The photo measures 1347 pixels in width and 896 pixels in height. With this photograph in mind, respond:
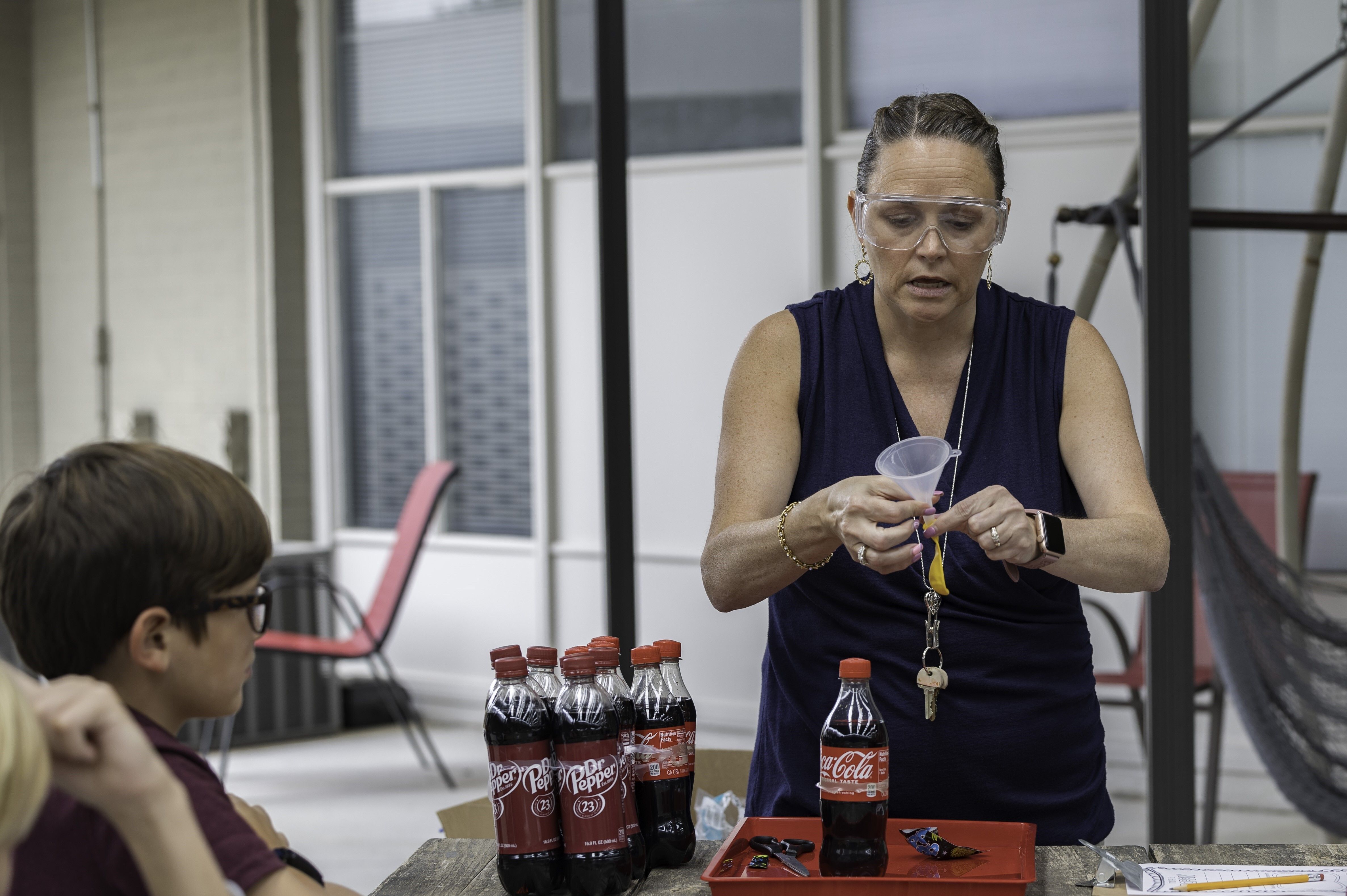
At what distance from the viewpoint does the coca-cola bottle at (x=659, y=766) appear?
4.24 feet

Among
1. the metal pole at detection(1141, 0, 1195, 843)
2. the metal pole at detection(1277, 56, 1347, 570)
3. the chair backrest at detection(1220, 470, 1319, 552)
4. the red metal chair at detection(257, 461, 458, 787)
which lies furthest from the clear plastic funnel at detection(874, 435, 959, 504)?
the red metal chair at detection(257, 461, 458, 787)

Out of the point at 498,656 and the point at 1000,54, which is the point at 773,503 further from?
the point at 1000,54

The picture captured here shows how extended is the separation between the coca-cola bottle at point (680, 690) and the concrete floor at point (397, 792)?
2.32m

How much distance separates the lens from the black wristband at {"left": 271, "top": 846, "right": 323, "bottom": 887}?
3.66 ft

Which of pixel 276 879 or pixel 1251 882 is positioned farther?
pixel 1251 882

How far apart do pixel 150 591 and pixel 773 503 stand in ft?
2.41

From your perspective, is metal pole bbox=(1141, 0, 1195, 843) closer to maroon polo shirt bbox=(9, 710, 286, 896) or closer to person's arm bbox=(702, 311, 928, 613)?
person's arm bbox=(702, 311, 928, 613)

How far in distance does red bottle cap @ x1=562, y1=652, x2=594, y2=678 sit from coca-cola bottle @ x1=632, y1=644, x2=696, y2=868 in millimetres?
72

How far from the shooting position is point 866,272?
174cm

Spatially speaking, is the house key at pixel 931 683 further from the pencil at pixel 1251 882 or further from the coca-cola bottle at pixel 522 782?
the coca-cola bottle at pixel 522 782

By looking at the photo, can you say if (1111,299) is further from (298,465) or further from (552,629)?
(298,465)

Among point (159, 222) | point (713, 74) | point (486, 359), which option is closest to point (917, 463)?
point (713, 74)

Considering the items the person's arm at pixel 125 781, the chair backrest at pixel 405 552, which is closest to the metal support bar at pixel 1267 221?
the person's arm at pixel 125 781

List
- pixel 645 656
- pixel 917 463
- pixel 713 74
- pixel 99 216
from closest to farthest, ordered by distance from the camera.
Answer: pixel 645 656, pixel 917 463, pixel 713 74, pixel 99 216
